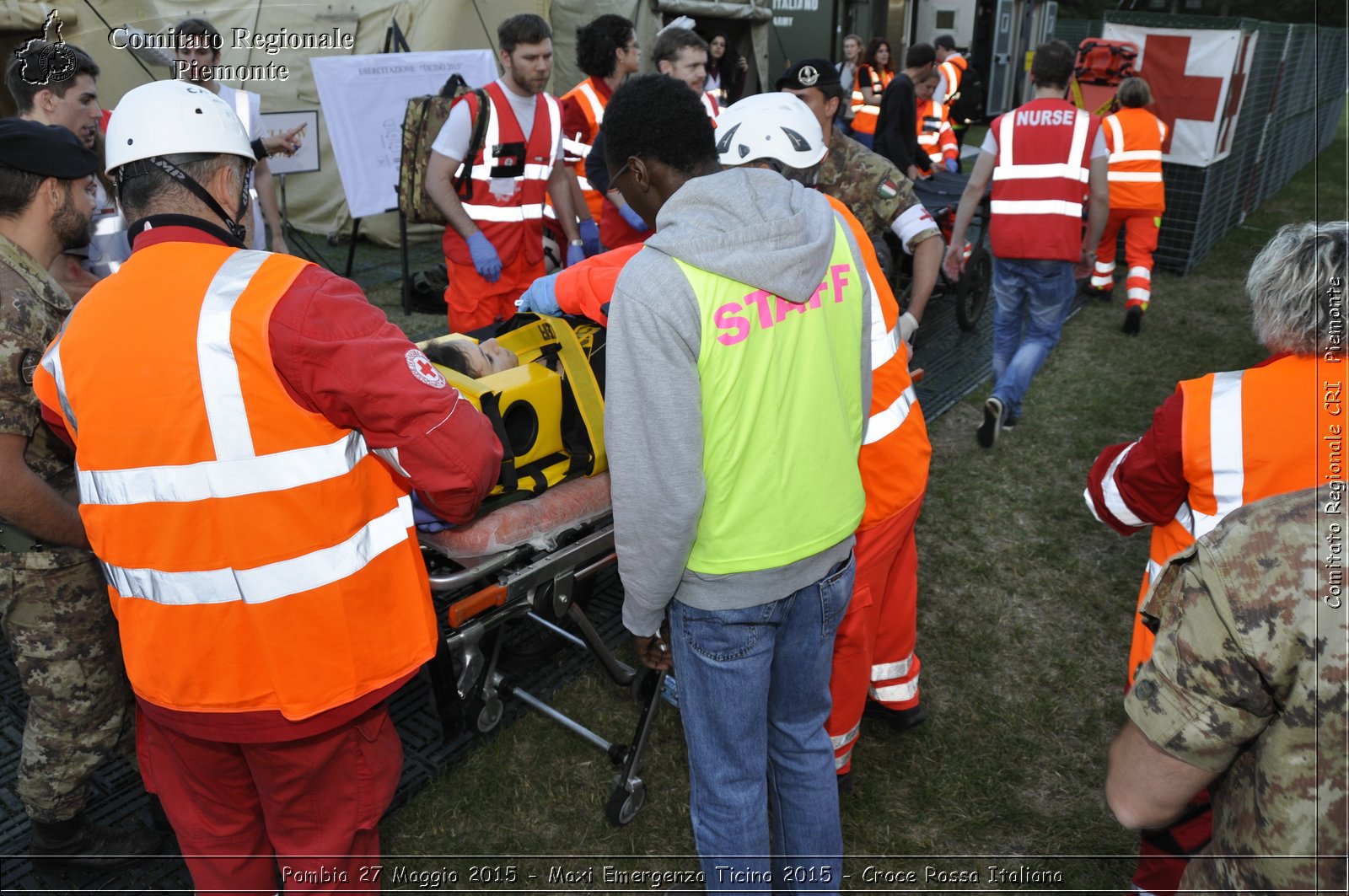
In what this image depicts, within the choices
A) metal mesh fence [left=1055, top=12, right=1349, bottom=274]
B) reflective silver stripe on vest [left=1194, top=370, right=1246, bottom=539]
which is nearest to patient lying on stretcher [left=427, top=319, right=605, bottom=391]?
reflective silver stripe on vest [left=1194, top=370, right=1246, bottom=539]

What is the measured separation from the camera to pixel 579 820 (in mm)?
2910

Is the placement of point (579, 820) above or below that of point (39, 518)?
below

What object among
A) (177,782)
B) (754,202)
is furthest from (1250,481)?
(177,782)

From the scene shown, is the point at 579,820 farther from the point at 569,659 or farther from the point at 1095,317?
the point at 1095,317

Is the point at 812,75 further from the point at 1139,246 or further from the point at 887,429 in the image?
the point at 1139,246

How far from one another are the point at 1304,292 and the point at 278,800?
240cm

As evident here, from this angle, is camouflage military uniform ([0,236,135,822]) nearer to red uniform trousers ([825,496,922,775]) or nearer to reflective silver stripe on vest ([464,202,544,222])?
red uniform trousers ([825,496,922,775])

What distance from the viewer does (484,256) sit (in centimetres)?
436

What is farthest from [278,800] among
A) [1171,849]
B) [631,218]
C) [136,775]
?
[631,218]

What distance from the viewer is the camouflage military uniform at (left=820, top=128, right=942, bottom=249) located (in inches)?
139

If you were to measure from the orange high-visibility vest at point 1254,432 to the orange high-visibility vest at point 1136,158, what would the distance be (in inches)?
235

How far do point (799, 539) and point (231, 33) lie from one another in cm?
886

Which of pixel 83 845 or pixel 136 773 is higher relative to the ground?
pixel 83 845

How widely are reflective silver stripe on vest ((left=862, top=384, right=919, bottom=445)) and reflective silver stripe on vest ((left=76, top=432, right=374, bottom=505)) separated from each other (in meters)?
1.52
